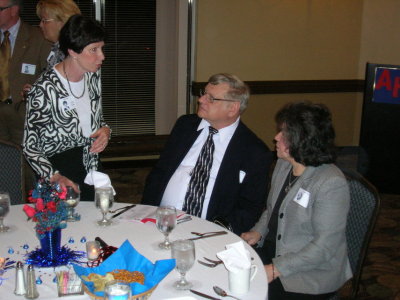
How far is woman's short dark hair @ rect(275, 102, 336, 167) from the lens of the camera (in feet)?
8.04

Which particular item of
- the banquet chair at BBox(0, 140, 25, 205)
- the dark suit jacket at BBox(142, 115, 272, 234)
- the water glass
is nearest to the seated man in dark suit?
the dark suit jacket at BBox(142, 115, 272, 234)

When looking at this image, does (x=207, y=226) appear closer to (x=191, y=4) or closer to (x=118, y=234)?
(x=118, y=234)

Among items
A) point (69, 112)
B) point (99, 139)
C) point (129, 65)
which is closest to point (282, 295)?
point (99, 139)

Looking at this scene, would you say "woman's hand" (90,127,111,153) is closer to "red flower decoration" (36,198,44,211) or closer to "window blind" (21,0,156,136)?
"red flower decoration" (36,198,44,211)

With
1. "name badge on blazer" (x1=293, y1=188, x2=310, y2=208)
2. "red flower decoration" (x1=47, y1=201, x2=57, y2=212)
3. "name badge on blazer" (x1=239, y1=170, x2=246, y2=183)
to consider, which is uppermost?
"red flower decoration" (x1=47, y1=201, x2=57, y2=212)

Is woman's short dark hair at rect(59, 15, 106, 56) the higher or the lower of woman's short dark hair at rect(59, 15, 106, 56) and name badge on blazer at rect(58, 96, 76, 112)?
the higher

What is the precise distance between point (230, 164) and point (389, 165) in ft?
9.58

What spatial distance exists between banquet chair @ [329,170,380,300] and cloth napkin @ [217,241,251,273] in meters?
0.70

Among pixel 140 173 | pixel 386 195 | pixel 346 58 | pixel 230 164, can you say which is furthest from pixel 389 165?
pixel 230 164

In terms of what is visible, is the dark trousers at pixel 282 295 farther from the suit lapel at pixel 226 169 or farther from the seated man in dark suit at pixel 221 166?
the suit lapel at pixel 226 169

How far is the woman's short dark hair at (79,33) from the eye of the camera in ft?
10.1

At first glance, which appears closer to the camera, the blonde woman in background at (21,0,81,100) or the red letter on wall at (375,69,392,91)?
the blonde woman in background at (21,0,81,100)

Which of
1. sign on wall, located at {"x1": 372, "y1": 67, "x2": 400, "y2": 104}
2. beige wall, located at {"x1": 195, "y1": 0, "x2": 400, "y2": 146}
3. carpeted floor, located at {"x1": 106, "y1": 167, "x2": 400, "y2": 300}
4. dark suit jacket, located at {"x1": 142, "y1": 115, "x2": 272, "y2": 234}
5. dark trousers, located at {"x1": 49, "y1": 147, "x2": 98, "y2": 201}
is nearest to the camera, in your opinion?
dark suit jacket, located at {"x1": 142, "y1": 115, "x2": 272, "y2": 234}

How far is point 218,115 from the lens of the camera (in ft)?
9.93
